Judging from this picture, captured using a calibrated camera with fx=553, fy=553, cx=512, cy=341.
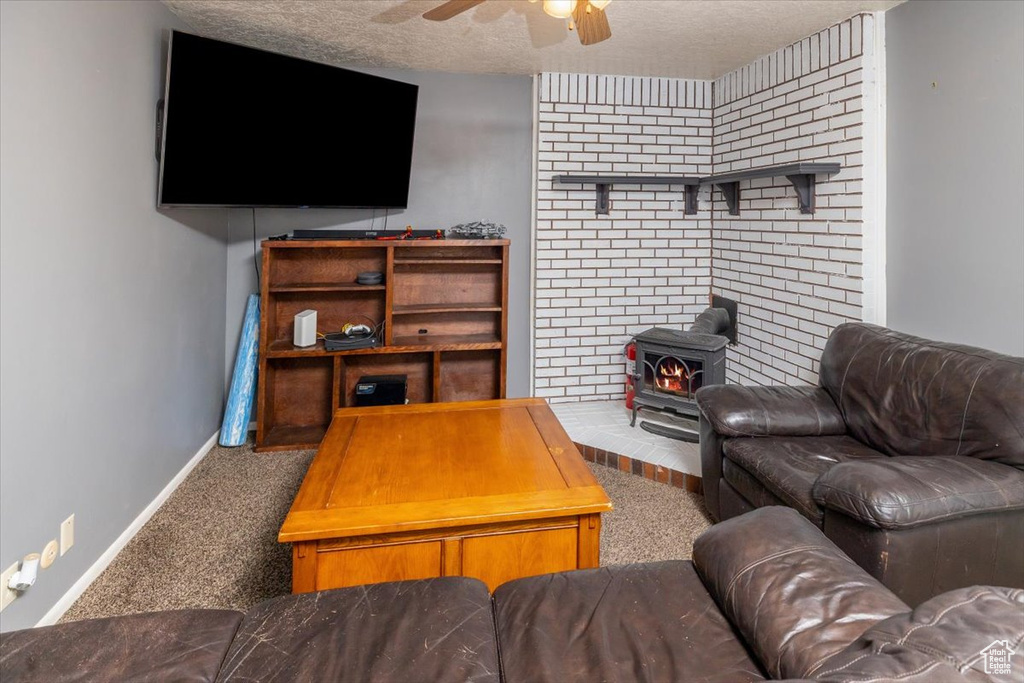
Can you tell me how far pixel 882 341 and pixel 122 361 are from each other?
Answer: 3151 mm

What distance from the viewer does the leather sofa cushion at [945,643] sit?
0.57 metres

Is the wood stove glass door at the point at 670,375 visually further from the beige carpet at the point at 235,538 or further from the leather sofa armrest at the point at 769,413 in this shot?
the leather sofa armrest at the point at 769,413

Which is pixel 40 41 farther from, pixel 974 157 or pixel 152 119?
pixel 974 157

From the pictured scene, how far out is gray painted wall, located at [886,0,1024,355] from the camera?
2.18 metres

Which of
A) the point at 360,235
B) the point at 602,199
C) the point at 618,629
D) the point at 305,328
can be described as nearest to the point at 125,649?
the point at 618,629

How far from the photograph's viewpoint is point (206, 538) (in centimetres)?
235

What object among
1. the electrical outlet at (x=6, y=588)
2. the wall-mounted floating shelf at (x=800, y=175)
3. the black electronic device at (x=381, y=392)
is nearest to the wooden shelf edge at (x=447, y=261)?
the black electronic device at (x=381, y=392)

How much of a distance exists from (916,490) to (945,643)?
1.16m

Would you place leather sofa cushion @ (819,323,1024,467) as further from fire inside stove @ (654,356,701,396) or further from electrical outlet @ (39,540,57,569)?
electrical outlet @ (39,540,57,569)

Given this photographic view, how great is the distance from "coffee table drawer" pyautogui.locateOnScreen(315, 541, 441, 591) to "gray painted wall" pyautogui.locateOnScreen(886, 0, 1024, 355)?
239 centimetres

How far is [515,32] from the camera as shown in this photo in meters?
3.01

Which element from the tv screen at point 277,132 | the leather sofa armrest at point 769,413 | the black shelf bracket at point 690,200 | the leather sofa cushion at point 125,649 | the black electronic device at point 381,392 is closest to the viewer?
the leather sofa cushion at point 125,649

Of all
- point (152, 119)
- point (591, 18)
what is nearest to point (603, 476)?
point (591, 18)

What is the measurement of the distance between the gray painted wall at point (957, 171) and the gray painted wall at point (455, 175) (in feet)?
7.05
